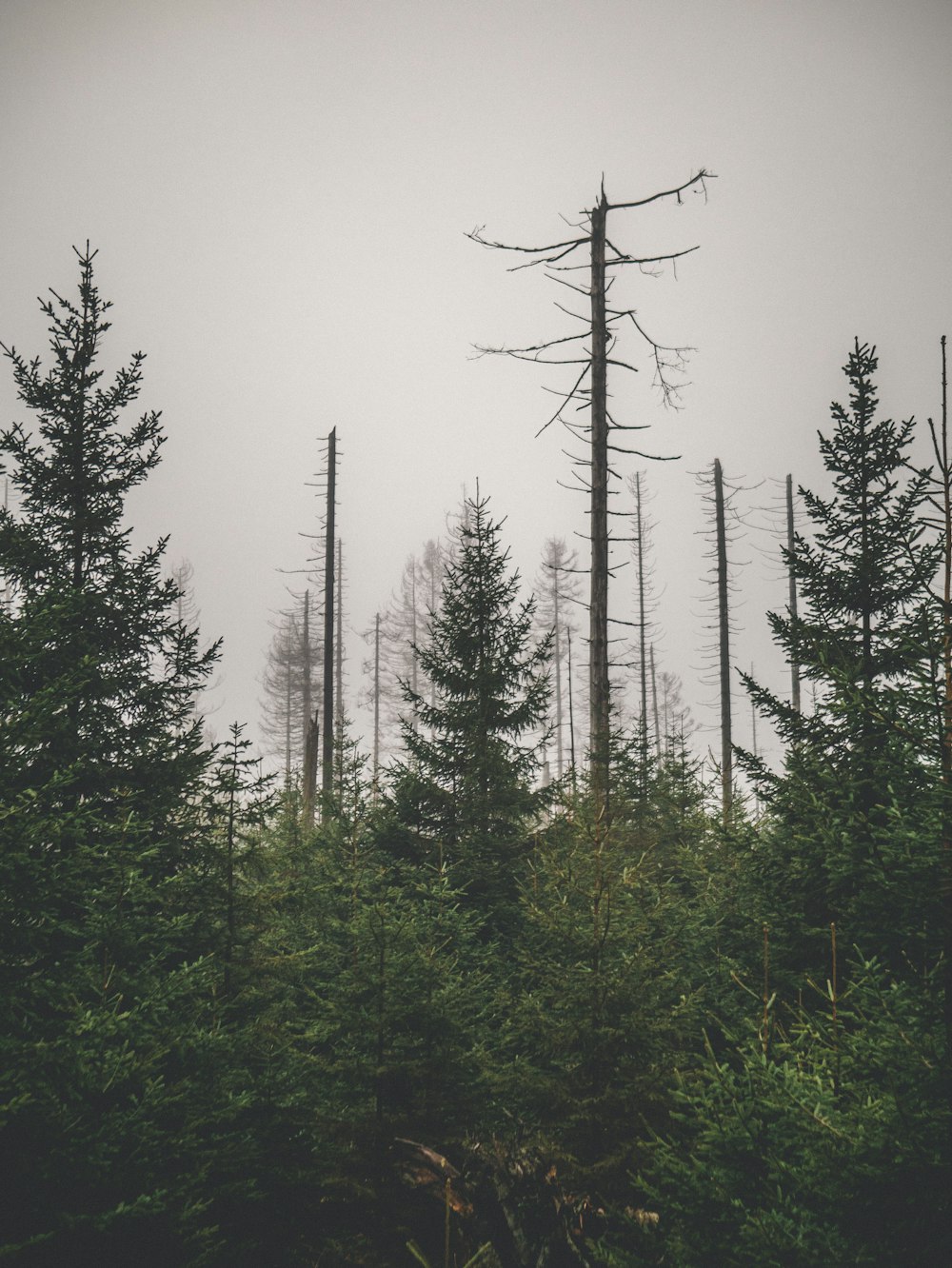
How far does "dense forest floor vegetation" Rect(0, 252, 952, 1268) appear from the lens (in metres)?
2.86

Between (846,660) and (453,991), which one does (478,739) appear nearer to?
(453,991)

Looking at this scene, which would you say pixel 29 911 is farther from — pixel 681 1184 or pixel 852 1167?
pixel 852 1167

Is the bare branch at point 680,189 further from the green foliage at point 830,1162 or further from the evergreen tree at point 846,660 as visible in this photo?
the green foliage at point 830,1162

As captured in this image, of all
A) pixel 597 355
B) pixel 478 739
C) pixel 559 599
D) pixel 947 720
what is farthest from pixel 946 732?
pixel 559 599

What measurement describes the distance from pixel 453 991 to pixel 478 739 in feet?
15.2

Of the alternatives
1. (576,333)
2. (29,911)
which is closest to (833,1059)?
(29,911)

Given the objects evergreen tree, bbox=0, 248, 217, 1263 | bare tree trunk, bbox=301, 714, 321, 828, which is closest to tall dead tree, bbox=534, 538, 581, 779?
bare tree trunk, bbox=301, 714, 321, 828

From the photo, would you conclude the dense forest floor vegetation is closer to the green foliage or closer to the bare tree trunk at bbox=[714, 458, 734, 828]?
the green foliage

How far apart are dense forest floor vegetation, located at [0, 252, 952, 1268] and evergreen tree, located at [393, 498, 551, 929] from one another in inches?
24.6

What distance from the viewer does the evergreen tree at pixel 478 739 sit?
9164mm

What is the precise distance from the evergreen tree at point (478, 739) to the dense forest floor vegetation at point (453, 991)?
63 cm

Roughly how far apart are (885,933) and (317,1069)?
Result: 4.54m

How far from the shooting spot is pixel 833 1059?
10.0 ft

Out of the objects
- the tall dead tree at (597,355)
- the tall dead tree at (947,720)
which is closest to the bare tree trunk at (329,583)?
the tall dead tree at (597,355)
